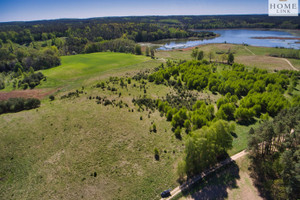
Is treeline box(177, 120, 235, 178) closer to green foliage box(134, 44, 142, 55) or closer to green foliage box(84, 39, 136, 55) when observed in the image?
green foliage box(134, 44, 142, 55)

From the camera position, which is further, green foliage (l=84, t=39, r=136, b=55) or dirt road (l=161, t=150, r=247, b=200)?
green foliage (l=84, t=39, r=136, b=55)

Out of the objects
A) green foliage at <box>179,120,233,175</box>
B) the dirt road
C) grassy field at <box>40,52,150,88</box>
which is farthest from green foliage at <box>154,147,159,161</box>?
grassy field at <box>40,52,150,88</box>

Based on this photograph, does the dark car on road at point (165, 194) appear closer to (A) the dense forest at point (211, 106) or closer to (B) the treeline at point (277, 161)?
(A) the dense forest at point (211, 106)

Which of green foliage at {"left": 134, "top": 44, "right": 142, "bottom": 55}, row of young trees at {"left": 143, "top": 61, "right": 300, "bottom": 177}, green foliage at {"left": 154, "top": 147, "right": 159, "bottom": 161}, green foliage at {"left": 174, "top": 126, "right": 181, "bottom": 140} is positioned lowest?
green foliage at {"left": 154, "top": 147, "right": 159, "bottom": 161}

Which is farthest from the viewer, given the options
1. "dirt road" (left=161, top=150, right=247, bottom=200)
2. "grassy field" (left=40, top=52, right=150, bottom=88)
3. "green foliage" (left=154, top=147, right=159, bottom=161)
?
"grassy field" (left=40, top=52, right=150, bottom=88)

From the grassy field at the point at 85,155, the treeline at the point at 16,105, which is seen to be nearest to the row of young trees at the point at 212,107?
the grassy field at the point at 85,155

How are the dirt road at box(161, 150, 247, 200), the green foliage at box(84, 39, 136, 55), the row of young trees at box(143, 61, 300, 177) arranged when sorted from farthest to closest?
the green foliage at box(84, 39, 136, 55), the row of young trees at box(143, 61, 300, 177), the dirt road at box(161, 150, 247, 200)

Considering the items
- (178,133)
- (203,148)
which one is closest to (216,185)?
(203,148)
